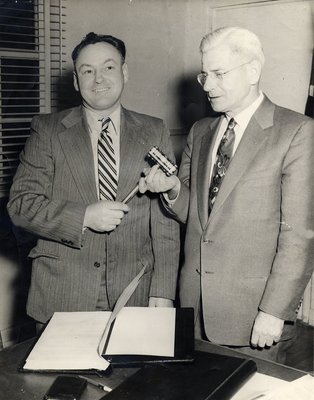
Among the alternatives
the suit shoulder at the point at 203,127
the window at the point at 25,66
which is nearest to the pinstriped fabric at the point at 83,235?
the suit shoulder at the point at 203,127

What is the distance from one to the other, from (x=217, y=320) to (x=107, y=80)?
0.96 meters

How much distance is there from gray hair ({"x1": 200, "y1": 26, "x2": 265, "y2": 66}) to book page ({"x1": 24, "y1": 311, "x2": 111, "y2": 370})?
96 centimetres

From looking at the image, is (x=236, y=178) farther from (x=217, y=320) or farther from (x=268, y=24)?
(x=268, y=24)

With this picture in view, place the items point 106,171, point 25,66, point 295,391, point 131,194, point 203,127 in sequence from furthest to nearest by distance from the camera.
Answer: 1. point 25,66
2. point 203,127
3. point 106,171
4. point 131,194
5. point 295,391

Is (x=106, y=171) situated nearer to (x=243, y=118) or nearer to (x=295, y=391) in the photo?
(x=243, y=118)

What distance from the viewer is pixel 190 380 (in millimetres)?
1034

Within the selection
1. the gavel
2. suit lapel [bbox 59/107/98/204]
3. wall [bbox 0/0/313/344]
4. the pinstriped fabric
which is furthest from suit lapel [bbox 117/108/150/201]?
wall [bbox 0/0/313/344]

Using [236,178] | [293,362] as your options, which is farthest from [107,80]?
[293,362]

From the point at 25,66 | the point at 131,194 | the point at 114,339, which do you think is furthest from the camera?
the point at 25,66

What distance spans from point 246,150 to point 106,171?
0.52 meters

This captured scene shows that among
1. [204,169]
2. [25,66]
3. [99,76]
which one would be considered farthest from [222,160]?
[25,66]

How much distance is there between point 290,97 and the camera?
3.40m

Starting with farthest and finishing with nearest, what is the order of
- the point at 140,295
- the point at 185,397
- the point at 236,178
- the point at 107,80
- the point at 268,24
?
the point at 268,24
the point at 140,295
the point at 107,80
the point at 236,178
the point at 185,397

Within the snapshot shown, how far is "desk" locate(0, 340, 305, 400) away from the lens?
104 cm
